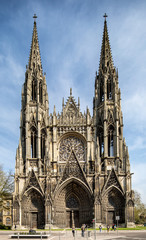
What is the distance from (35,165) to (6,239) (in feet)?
69.3

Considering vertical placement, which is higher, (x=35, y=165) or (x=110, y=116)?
(x=110, y=116)

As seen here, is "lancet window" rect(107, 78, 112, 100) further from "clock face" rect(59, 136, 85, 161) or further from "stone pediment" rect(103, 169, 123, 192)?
"stone pediment" rect(103, 169, 123, 192)

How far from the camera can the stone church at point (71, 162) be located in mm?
44625

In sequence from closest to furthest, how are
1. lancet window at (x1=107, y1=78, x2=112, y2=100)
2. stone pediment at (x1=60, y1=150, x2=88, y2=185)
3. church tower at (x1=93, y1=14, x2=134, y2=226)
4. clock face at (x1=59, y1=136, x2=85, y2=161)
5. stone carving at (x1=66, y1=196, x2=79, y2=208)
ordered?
church tower at (x1=93, y1=14, x2=134, y2=226), stone pediment at (x1=60, y1=150, x2=88, y2=185), stone carving at (x1=66, y1=196, x2=79, y2=208), clock face at (x1=59, y1=136, x2=85, y2=161), lancet window at (x1=107, y1=78, x2=112, y2=100)

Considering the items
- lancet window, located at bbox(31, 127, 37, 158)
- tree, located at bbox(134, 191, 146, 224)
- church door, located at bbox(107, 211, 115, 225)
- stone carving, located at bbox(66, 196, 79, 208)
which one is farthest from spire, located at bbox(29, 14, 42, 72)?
tree, located at bbox(134, 191, 146, 224)

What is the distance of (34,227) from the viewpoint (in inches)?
1768

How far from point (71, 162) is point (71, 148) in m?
2.80

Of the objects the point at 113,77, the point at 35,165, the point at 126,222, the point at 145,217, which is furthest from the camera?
the point at 145,217

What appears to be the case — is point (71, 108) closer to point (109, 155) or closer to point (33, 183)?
point (109, 155)

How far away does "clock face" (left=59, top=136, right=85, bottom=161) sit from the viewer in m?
49.1

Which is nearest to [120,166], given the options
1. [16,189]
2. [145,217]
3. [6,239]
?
[16,189]

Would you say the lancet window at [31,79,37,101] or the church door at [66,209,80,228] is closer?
the church door at [66,209,80,228]

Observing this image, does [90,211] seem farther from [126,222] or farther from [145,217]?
[145,217]

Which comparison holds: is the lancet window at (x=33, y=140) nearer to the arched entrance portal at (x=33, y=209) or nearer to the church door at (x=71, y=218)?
the arched entrance portal at (x=33, y=209)
